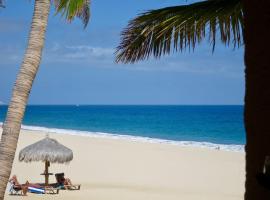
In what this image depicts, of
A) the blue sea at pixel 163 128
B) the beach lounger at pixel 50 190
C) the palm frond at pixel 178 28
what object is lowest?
the beach lounger at pixel 50 190

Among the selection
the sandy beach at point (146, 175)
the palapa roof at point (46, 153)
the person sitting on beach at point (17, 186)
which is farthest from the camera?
the sandy beach at point (146, 175)

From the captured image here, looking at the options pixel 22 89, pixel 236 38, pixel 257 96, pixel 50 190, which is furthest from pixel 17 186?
pixel 257 96

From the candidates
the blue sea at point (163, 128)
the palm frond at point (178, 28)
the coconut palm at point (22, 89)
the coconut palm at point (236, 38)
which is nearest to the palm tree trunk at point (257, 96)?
the coconut palm at point (236, 38)

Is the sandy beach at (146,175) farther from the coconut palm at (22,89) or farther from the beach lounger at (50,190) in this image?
the coconut palm at (22,89)

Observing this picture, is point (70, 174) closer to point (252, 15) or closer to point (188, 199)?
point (188, 199)

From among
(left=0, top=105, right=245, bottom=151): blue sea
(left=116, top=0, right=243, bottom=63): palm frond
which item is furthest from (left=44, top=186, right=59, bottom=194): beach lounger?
(left=0, top=105, right=245, bottom=151): blue sea

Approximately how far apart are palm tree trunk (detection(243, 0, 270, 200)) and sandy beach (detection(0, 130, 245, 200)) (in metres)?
8.89

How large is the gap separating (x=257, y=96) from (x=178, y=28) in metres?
2.10

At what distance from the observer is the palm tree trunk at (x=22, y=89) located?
4.43 metres

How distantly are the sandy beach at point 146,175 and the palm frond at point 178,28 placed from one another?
22.6 feet

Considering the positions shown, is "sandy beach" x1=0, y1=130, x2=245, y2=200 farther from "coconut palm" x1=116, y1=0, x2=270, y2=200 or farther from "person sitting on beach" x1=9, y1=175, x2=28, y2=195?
"coconut palm" x1=116, y1=0, x2=270, y2=200

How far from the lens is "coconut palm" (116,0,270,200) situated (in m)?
2.52

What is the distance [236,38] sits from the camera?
4.86 meters

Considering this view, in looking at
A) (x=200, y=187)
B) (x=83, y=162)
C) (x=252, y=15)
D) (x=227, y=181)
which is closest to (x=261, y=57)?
(x=252, y=15)
